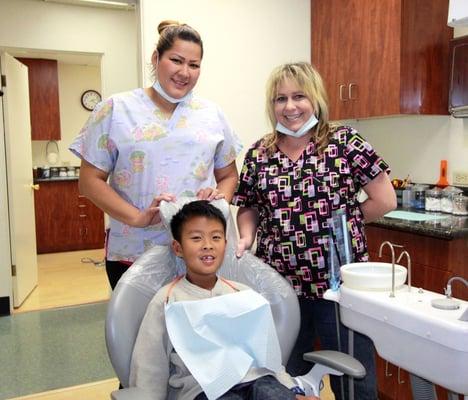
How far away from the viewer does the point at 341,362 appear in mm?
1199

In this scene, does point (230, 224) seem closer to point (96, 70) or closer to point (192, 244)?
point (192, 244)

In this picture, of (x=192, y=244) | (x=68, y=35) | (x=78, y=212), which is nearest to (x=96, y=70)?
(x=78, y=212)

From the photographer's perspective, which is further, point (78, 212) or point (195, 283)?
point (78, 212)

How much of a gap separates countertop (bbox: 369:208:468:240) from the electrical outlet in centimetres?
24

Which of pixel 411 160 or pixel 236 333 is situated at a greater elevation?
pixel 411 160

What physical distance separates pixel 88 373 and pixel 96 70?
16.5ft

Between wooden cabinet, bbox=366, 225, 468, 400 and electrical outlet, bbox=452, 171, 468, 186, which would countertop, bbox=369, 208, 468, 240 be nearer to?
wooden cabinet, bbox=366, 225, 468, 400

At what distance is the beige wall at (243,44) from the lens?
2779 millimetres

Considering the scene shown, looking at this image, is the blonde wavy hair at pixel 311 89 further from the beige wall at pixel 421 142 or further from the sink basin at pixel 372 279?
the beige wall at pixel 421 142

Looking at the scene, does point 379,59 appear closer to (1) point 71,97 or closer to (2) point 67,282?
(2) point 67,282

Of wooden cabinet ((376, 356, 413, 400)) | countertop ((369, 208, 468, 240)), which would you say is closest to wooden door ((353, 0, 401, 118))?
countertop ((369, 208, 468, 240))

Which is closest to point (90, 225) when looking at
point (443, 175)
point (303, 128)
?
point (443, 175)

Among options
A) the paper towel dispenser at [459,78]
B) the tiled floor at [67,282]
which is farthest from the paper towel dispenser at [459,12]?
the tiled floor at [67,282]

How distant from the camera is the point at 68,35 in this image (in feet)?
13.3
